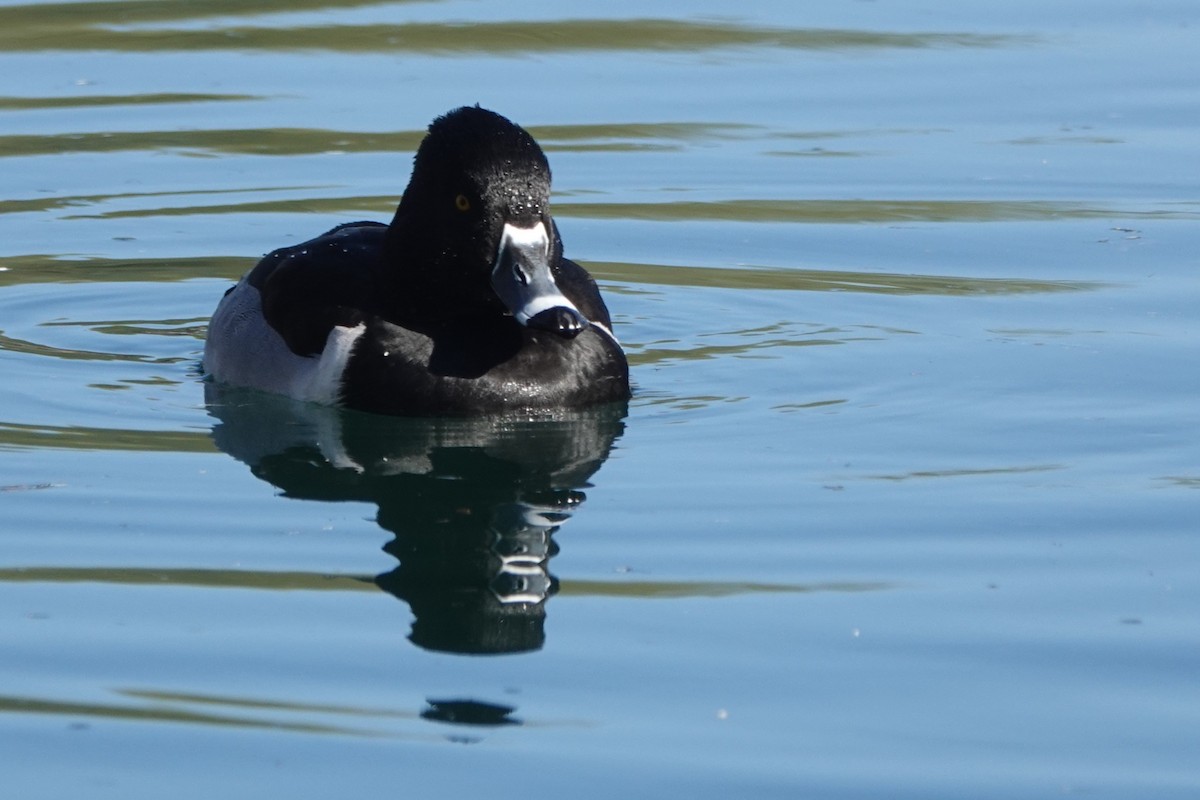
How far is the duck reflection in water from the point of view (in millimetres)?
6148

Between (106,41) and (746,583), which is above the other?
(106,41)

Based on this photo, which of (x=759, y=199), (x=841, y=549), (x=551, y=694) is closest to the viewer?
(x=551, y=694)

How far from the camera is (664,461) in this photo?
769 centimetres

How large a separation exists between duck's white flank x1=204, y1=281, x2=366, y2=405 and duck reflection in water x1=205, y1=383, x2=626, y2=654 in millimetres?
68

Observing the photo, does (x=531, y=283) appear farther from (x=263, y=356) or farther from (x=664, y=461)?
(x=263, y=356)

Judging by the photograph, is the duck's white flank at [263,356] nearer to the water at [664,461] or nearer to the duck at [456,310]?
the duck at [456,310]

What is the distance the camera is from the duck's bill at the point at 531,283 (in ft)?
25.9

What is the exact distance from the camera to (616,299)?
10.5 metres

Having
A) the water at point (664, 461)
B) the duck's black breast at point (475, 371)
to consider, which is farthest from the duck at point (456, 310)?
the water at point (664, 461)

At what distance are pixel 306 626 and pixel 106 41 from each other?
1095 cm

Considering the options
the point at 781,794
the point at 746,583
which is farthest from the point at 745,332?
the point at 781,794

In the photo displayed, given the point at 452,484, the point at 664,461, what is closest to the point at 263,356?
the point at 452,484

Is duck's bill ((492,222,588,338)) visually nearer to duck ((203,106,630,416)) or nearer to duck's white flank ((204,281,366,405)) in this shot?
duck ((203,106,630,416))

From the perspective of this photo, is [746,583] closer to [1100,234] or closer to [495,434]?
[495,434]
